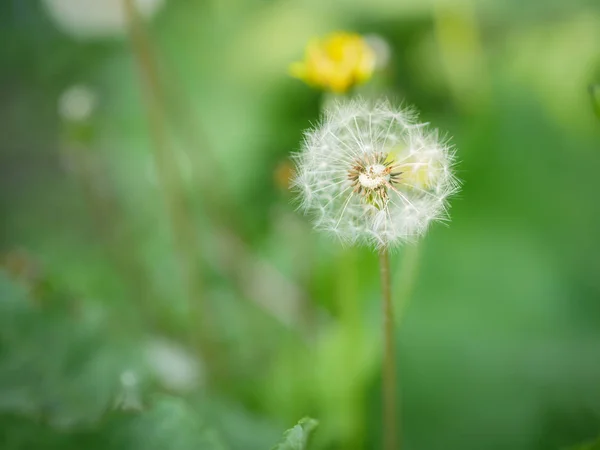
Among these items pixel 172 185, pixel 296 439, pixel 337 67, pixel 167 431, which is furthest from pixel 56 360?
pixel 172 185

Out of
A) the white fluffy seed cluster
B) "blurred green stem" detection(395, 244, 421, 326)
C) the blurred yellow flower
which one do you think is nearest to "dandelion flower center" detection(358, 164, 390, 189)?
the white fluffy seed cluster

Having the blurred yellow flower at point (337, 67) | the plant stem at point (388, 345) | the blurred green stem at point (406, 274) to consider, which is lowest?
the plant stem at point (388, 345)

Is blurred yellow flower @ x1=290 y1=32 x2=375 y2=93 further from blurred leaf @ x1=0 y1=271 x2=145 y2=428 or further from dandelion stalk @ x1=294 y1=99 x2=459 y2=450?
blurred leaf @ x1=0 y1=271 x2=145 y2=428

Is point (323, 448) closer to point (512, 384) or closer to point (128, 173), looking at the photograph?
point (512, 384)

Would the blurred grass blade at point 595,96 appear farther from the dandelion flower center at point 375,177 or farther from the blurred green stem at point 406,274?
the blurred green stem at point 406,274

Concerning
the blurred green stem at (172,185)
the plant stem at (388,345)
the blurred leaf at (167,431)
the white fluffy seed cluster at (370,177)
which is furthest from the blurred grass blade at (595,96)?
the blurred green stem at (172,185)

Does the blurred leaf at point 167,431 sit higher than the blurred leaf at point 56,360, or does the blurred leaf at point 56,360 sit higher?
the blurred leaf at point 56,360
